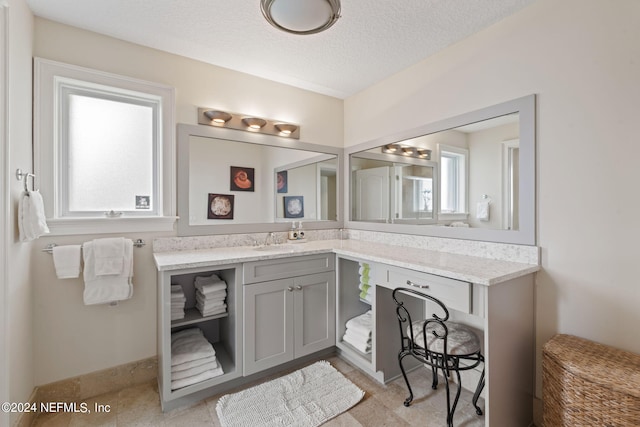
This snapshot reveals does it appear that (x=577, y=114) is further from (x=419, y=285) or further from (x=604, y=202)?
(x=419, y=285)

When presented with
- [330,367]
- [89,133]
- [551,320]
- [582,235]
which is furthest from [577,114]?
[89,133]

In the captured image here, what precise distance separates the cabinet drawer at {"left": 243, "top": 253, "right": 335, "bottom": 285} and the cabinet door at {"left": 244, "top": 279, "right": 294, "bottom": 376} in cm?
5

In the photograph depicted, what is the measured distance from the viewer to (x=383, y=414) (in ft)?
5.92

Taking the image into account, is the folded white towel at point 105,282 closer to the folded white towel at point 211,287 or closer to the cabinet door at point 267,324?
the folded white towel at point 211,287

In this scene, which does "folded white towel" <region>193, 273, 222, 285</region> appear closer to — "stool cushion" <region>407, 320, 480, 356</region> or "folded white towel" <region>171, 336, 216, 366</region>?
"folded white towel" <region>171, 336, 216, 366</region>

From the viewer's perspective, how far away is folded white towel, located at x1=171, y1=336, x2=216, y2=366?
1910mm

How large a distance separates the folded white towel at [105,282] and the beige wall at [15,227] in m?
0.28

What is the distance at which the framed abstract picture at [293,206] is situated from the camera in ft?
9.39

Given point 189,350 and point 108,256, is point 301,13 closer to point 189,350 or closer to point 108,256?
point 108,256

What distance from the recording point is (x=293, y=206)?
2.90 metres

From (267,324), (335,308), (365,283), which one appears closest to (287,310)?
(267,324)

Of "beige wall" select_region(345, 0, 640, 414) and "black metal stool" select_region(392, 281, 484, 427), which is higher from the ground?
"beige wall" select_region(345, 0, 640, 414)

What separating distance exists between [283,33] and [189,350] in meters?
2.26

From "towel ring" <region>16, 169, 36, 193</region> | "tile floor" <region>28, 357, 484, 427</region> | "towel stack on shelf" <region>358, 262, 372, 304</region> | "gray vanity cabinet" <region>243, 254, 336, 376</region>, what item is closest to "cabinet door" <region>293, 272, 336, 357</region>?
"gray vanity cabinet" <region>243, 254, 336, 376</region>
